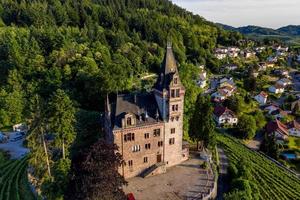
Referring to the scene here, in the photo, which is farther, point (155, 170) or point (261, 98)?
point (261, 98)

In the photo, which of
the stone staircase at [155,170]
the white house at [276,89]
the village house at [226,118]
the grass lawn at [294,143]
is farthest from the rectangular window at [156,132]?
the white house at [276,89]

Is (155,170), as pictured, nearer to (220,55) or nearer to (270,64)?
(220,55)

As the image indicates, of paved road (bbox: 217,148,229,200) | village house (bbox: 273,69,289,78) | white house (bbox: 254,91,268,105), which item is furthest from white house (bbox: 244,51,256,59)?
paved road (bbox: 217,148,229,200)

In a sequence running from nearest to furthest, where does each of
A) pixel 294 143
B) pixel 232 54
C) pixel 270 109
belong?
1. pixel 294 143
2. pixel 270 109
3. pixel 232 54

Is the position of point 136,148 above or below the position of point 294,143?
above

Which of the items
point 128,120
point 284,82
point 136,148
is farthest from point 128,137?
point 284,82

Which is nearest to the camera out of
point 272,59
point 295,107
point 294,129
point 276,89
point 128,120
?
point 128,120

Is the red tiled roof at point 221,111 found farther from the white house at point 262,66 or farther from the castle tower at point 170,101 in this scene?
the white house at point 262,66

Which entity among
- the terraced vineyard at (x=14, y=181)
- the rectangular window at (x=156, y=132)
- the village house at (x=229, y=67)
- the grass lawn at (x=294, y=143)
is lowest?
the grass lawn at (x=294, y=143)
